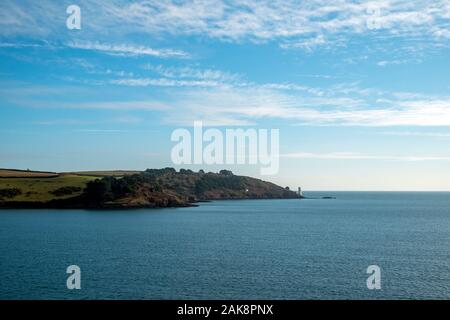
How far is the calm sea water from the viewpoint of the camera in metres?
58.5

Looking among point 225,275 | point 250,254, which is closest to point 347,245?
point 250,254

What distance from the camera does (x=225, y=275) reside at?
2648 inches

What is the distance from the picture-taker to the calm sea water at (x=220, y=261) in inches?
2304

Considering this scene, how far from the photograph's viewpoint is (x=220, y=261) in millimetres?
79750

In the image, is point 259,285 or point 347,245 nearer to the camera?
point 259,285

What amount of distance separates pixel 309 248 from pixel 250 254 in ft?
52.8
